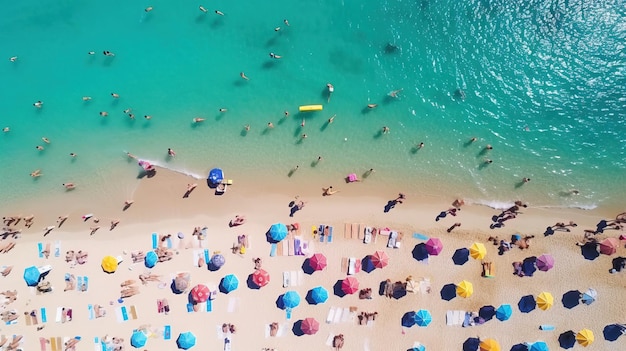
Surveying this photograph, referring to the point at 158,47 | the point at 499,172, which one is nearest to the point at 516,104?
the point at 499,172

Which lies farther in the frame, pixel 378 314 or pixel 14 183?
pixel 14 183

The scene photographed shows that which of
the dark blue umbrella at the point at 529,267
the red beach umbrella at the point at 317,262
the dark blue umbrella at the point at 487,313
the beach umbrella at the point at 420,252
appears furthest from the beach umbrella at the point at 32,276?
the dark blue umbrella at the point at 529,267

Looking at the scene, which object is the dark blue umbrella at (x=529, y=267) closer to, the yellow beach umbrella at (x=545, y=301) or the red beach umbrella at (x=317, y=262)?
the yellow beach umbrella at (x=545, y=301)

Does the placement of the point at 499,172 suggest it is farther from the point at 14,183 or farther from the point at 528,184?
the point at 14,183

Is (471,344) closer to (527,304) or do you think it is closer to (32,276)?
(527,304)

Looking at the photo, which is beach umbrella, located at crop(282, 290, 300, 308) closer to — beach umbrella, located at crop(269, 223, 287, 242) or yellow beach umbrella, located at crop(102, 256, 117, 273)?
beach umbrella, located at crop(269, 223, 287, 242)
